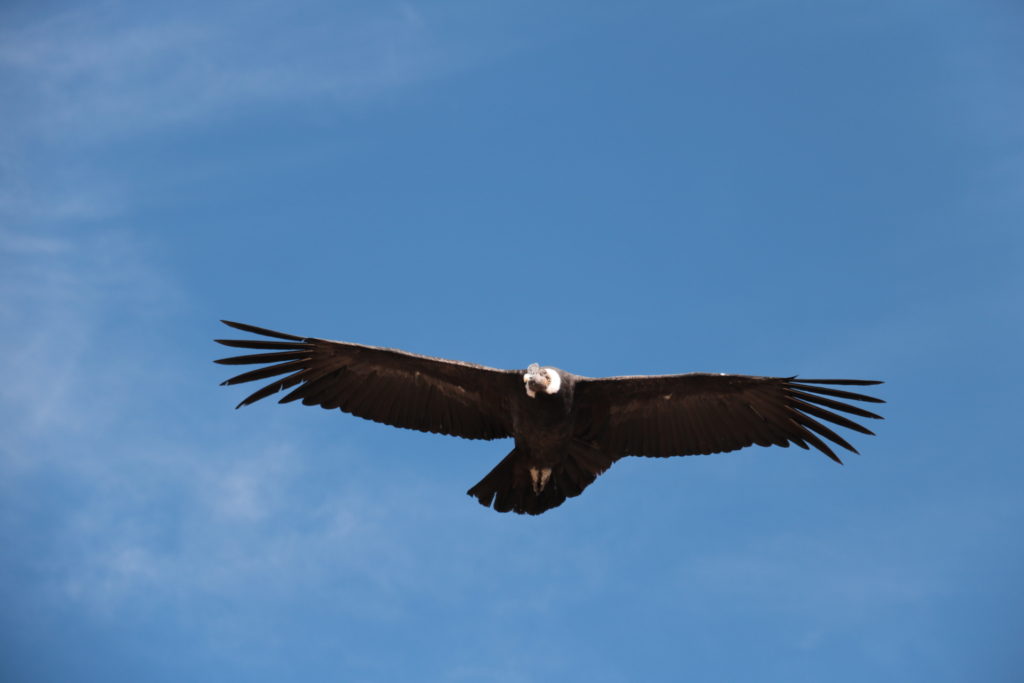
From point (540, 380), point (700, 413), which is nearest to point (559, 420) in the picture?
point (540, 380)

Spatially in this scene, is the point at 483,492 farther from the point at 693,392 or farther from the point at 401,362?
the point at 693,392

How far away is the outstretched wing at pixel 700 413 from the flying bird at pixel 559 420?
0.01 meters

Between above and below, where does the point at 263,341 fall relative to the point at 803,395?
above

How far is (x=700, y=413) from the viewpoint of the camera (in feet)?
42.0

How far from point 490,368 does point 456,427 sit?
3.78 feet

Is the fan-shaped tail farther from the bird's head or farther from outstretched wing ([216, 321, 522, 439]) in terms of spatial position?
the bird's head

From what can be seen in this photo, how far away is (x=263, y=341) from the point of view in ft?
41.5

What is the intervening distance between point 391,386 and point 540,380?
2.45 m

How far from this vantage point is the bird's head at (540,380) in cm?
1162

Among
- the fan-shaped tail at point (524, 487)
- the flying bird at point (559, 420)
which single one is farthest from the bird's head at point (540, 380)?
the fan-shaped tail at point (524, 487)

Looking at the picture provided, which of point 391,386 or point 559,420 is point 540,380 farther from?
point 391,386

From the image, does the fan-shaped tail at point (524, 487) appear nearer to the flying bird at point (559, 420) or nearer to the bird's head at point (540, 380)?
the flying bird at point (559, 420)

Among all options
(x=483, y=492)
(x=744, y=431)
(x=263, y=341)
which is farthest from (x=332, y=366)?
(x=744, y=431)

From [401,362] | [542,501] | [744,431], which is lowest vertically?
[542,501]
